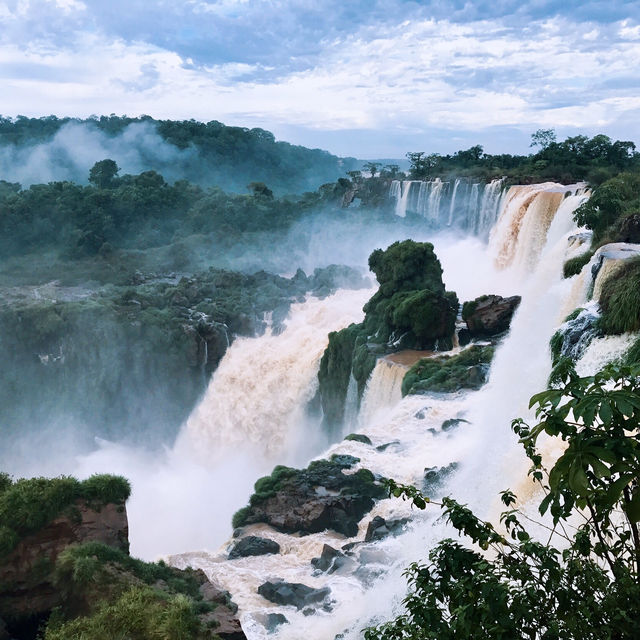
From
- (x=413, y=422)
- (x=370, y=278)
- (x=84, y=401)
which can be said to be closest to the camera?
(x=413, y=422)

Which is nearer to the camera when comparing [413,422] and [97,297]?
→ [413,422]

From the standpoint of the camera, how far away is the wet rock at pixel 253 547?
11977 mm

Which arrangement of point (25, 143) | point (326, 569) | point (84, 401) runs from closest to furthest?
1. point (326, 569)
2. point (84, 401)
3. point (25, 143)

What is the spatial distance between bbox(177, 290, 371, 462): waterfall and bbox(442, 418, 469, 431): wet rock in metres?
8.88

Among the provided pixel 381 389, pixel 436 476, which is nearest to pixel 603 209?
pixel 381 389

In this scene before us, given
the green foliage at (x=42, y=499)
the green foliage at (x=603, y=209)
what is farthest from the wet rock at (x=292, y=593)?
the green foliage at (x=603, y=209)

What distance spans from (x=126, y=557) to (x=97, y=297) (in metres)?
24.9

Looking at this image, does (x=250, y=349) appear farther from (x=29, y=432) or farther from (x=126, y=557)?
(x=126, y=557)

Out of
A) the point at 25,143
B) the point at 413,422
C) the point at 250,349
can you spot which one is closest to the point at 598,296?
the point at 413,422

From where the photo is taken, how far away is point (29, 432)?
28750 mm

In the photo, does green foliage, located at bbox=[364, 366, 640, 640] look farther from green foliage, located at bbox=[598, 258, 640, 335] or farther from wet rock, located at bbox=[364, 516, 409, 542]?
wet rock, located at bbox=[364, 516, 409, 542]

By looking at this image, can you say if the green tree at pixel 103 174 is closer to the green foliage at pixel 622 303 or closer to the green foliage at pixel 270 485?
the green foliage at pixel 270 485

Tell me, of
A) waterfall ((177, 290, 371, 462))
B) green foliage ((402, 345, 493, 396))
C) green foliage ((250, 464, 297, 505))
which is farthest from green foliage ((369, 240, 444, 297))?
green foliage ((250, 464, 297, 505))

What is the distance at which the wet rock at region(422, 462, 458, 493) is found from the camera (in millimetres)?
12105
